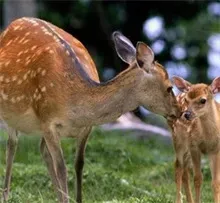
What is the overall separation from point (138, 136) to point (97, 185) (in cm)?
435

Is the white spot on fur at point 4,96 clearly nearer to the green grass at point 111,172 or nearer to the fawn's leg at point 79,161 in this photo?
the fawn's leg at point 79,161

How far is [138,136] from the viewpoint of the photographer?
17.1 meters

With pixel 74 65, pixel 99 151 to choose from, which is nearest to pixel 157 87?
pixel 74 65

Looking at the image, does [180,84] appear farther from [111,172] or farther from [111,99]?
[111,172]

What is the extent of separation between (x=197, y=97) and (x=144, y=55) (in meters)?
1.25

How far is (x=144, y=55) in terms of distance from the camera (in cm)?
1004

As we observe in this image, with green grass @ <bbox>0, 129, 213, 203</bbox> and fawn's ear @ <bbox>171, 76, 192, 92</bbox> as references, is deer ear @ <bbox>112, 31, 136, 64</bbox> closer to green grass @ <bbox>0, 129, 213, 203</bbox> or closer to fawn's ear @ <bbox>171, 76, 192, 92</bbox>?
fawn's ear @ <bbox>171, 76, 192, 92</bbox>

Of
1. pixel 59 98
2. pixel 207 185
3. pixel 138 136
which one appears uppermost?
pixel 59 98

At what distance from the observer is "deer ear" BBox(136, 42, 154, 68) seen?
998cm

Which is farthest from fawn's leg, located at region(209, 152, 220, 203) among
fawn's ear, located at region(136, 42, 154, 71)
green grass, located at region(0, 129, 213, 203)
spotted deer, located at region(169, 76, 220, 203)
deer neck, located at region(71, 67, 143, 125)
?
A: fawn's ear, located at region(136, 42, 154, 71)

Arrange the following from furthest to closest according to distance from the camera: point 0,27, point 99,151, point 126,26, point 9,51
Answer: point 0,27 < point 126,26 < point 99,151 < point 9,51

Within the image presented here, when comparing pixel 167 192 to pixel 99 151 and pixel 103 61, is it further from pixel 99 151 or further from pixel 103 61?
pixel 103 61

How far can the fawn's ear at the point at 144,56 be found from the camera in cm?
999

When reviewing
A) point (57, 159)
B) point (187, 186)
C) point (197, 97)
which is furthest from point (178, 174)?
point (57, 159)
